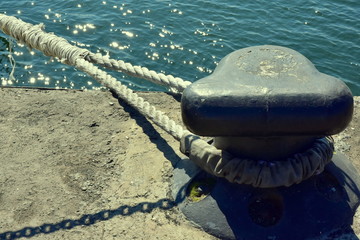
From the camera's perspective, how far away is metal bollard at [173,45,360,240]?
276cm

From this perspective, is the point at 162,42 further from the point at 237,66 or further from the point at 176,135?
the point at 237,66

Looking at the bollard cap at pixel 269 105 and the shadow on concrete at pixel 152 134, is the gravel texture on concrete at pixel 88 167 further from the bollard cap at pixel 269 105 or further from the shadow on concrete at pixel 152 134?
the bollard cap at pixel 269 105

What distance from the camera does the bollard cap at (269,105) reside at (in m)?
2.74

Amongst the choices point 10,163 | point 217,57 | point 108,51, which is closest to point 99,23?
point 108,51

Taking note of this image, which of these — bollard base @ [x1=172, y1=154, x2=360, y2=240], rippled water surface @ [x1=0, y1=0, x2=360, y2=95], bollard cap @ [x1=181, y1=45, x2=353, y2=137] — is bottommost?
rippled water surface @ [x1=0, y1=0, x2=360, y2=95]

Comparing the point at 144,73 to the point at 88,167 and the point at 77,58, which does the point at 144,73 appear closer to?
the point at 77,58

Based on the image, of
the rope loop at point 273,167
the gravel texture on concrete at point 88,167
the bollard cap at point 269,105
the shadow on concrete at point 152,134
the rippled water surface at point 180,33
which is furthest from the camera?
the rippled water surface at point 180,33

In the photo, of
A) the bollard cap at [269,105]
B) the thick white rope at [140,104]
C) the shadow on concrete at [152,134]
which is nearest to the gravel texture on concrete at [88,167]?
the shadow on concrete at [152,134]

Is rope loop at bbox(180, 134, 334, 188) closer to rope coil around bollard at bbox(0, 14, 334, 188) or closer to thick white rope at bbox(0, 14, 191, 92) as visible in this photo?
rope coil around bollard at bbox(0, 14, 334, 188)

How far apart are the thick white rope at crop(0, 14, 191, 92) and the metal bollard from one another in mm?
1578

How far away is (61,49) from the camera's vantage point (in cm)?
573

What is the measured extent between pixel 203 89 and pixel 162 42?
589cm

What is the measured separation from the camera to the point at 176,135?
3.93 m

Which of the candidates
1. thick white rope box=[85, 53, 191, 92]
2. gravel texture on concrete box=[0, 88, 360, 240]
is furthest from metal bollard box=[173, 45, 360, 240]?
thick white rope box=[85, 53, 191, 92]
